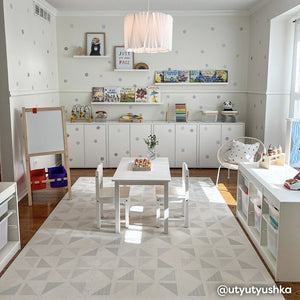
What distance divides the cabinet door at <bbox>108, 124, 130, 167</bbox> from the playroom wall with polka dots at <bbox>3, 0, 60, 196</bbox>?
0.98 meters

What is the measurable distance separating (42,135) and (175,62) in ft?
9.52

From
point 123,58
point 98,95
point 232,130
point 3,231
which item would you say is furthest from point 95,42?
point 3,231

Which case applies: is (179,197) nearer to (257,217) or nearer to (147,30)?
(257,217)

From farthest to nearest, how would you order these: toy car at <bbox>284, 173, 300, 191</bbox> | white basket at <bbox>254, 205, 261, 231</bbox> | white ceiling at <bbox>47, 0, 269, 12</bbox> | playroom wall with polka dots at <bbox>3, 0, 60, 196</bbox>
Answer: white ceiling at <bbox>47, 0, 269, 12</bbox>, playroom wall with polka dots at <bbox>3, 0, 60, 196</bbox>, white basket at <bbox>254, 205, 261, 231</bbox>, toy car at <bbox>284, 173, 300, 191</bbox>

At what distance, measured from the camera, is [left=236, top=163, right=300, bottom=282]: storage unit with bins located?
8.91 ft

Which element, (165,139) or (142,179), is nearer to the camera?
(142,179)

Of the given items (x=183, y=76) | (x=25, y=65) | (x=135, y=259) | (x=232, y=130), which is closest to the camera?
(x=135, y=259)

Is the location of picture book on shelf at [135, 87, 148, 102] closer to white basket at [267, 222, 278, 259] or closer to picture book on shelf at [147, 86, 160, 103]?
picture book on shelf at [147, 86, 160, 103]

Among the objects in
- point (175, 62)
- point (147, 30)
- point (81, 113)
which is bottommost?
point (81, 113)

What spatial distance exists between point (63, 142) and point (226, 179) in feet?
8.23

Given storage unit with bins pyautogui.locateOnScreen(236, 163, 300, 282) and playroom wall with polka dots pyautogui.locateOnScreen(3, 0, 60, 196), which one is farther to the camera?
playroom wall with polka dots pyautogui.locateOnScreen(3, 0, 60, 196)

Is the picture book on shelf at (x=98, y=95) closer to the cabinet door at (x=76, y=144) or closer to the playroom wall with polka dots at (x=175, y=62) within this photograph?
the playroom wall with polka dots at (x=175, y=62)

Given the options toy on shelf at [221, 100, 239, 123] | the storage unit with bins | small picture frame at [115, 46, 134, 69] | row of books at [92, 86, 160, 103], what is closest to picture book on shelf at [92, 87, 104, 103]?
row of books at [92, 86, 160, 103]

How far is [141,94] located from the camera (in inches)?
257
